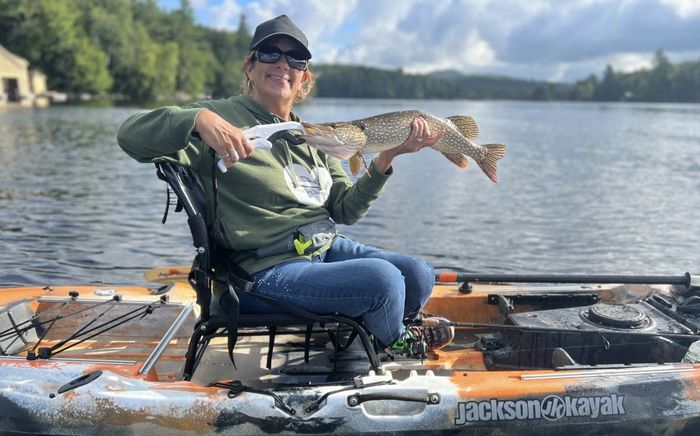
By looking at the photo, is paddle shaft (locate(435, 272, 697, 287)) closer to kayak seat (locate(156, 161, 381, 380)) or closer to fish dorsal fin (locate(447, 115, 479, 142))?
fish dorsal fin (locate(447, 115, 479, 142))

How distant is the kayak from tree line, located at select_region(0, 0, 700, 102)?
82.6 inches

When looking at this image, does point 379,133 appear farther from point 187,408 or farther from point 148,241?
point 148,241

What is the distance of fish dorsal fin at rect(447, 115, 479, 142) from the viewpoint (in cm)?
419

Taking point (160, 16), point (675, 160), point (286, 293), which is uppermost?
point (160, 16)

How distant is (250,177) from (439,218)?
1048 centimetres

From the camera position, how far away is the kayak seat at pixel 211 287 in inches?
135

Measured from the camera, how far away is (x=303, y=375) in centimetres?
407

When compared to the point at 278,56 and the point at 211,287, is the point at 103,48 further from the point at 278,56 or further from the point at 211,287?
the point at 211,287

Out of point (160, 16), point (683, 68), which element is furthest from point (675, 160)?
point (683, 68)

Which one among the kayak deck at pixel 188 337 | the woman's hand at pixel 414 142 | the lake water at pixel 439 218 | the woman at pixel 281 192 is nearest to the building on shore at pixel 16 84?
the lake water at pixel 439 218

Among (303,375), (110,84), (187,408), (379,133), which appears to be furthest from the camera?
(110,84)

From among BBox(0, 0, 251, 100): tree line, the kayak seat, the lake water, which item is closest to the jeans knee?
the kayak seat

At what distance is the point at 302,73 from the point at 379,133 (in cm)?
64

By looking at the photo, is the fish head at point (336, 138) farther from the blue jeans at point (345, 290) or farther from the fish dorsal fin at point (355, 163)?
the blue jeans at point (345, 290)
